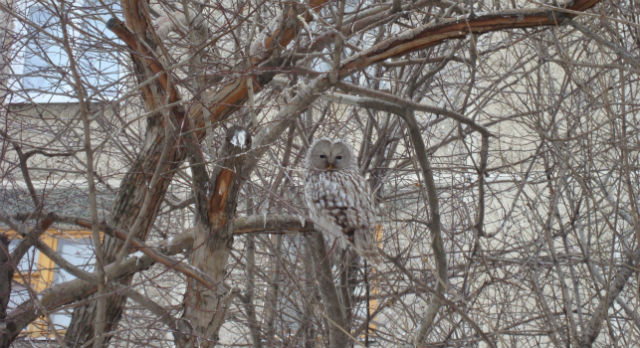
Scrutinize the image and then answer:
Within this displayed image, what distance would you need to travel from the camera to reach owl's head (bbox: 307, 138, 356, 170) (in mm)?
5711

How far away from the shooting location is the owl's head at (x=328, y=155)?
18.7 ft

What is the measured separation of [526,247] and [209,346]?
3.00 m

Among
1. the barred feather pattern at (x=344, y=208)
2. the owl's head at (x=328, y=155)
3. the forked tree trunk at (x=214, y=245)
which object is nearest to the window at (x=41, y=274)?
the forked tree trunk at (x=214, y=245)

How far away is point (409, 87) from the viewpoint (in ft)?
19.4

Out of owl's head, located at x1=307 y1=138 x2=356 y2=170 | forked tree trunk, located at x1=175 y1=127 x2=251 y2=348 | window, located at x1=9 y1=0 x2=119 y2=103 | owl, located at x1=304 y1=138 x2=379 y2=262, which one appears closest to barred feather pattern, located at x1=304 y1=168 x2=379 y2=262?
owl, located at x1=304 y1=138 x2=379 y2=262

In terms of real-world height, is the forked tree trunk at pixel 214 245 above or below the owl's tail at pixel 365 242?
below

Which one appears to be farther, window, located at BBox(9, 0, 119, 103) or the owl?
the owl

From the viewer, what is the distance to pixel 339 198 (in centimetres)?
519

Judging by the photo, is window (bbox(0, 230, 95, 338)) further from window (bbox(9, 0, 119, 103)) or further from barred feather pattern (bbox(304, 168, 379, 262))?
barred feather pattern (bbox(304, 168, 379, 262))

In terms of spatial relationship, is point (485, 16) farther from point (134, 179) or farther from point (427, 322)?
point (134, 179)

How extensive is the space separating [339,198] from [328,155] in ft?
2.13

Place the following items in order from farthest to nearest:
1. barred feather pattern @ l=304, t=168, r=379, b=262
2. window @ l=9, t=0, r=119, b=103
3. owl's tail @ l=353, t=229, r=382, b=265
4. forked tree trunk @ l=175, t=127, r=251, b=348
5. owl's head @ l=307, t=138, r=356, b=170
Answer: owl's head @ l=307, t=138, r=356, b=170
barred feather pattern @ l=304, t=168, r=379, b=262
owl's tail @ l=353, t=229, r=382, b=265
forked tree trunk @ l=175, t=127, r=251, b=348
window @ l=9, t=0, r=119, b=103

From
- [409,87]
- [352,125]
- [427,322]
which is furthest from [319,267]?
[352,125]

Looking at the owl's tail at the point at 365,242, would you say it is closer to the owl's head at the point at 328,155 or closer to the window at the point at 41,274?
the owl's head at the point at 328,155
